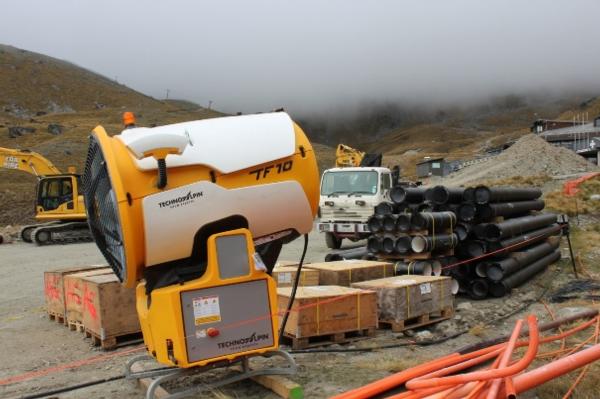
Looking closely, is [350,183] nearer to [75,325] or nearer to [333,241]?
[333,241]

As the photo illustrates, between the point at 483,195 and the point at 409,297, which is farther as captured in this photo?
the point at 483,195

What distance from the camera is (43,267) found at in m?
14.9

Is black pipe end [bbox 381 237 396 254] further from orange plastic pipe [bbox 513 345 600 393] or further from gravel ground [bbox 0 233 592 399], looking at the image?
orange plastic pipe [bbox 513 345 600 393]

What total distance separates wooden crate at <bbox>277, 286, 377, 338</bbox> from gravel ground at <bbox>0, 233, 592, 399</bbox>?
27cm

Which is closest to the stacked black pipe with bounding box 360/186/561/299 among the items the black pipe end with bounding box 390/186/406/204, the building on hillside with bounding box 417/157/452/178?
the black pipe end with bounding box 390/186/406/204

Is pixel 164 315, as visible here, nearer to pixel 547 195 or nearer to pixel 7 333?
pixel 7 333

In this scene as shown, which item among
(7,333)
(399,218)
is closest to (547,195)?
(399,218)

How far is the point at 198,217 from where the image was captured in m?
4.53

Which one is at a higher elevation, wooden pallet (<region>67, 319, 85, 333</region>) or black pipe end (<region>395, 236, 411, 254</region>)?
black pipe end (<region>395, 236, 411, 254</region>)

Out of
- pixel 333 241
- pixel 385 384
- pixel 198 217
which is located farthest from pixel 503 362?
pixel 333 241

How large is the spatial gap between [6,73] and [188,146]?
5370 inches

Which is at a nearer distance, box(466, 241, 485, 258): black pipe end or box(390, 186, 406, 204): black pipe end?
box(466, 241, 485, 258): black pipe end

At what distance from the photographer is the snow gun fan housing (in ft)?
14.4

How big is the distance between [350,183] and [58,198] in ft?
40.9
